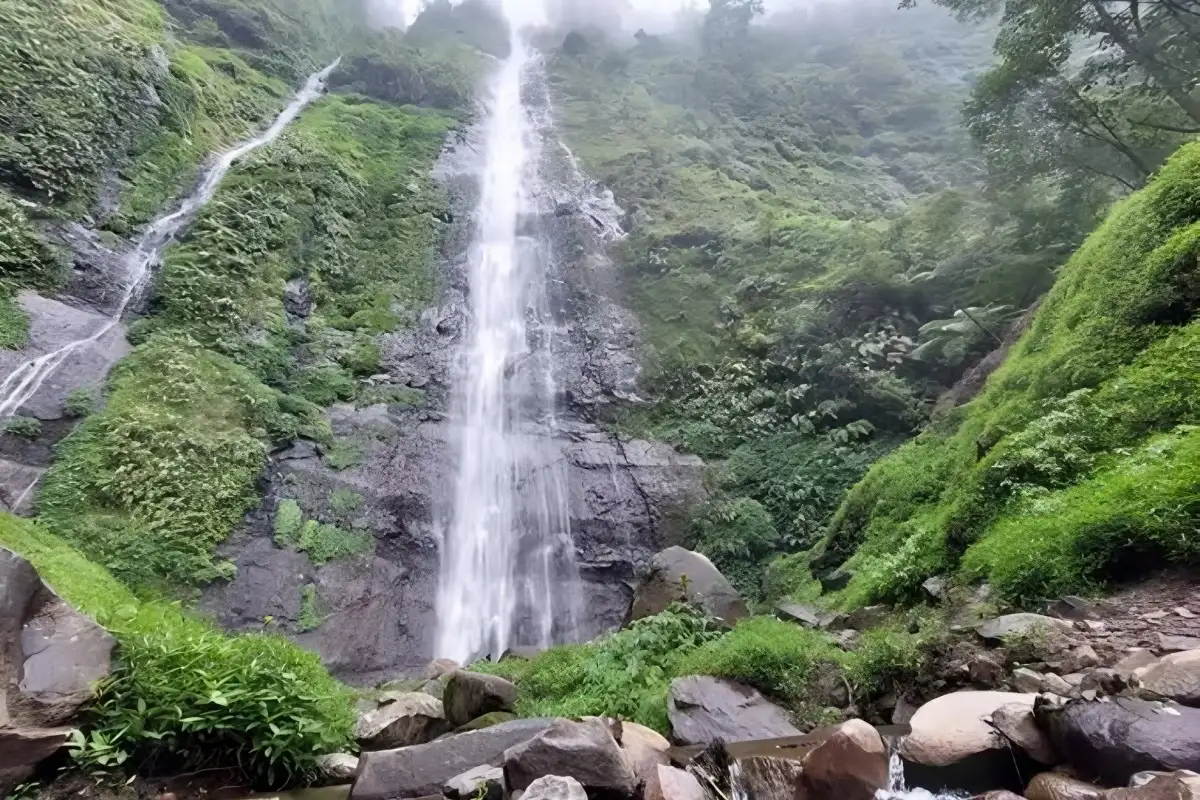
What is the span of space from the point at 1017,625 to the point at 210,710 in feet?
20.1

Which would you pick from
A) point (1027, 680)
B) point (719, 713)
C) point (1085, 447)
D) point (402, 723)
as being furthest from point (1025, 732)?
point (402, 723)

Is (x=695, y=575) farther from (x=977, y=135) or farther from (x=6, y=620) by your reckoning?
(x=977, y=135)

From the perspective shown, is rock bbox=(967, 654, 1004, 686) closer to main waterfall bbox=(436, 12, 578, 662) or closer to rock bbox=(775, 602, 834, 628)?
rock bbox=(775, 602, 834, 628)

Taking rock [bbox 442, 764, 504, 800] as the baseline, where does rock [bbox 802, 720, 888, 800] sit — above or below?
below

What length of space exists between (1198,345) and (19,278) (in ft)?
63.8

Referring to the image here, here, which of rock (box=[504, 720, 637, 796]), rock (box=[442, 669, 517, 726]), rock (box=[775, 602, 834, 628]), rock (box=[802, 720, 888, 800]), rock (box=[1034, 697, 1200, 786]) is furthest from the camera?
rock (box=[775, 602, 834, 628])

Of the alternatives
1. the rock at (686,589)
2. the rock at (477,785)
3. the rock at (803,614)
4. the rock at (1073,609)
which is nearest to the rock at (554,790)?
the rock at (477,785)

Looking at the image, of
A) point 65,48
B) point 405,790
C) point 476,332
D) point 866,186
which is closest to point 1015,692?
point 405,790

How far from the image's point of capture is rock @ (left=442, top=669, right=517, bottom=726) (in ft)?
23.4

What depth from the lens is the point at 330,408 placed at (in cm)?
1650

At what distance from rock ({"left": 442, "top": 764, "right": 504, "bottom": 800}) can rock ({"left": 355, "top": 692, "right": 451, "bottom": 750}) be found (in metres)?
1.46

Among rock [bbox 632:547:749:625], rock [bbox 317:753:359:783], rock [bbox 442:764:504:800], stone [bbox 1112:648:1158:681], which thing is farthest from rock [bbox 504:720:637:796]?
rock [bbox 632:547:749:625]

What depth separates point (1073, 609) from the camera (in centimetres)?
579

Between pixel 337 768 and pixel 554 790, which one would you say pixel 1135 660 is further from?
pixel 337 768
